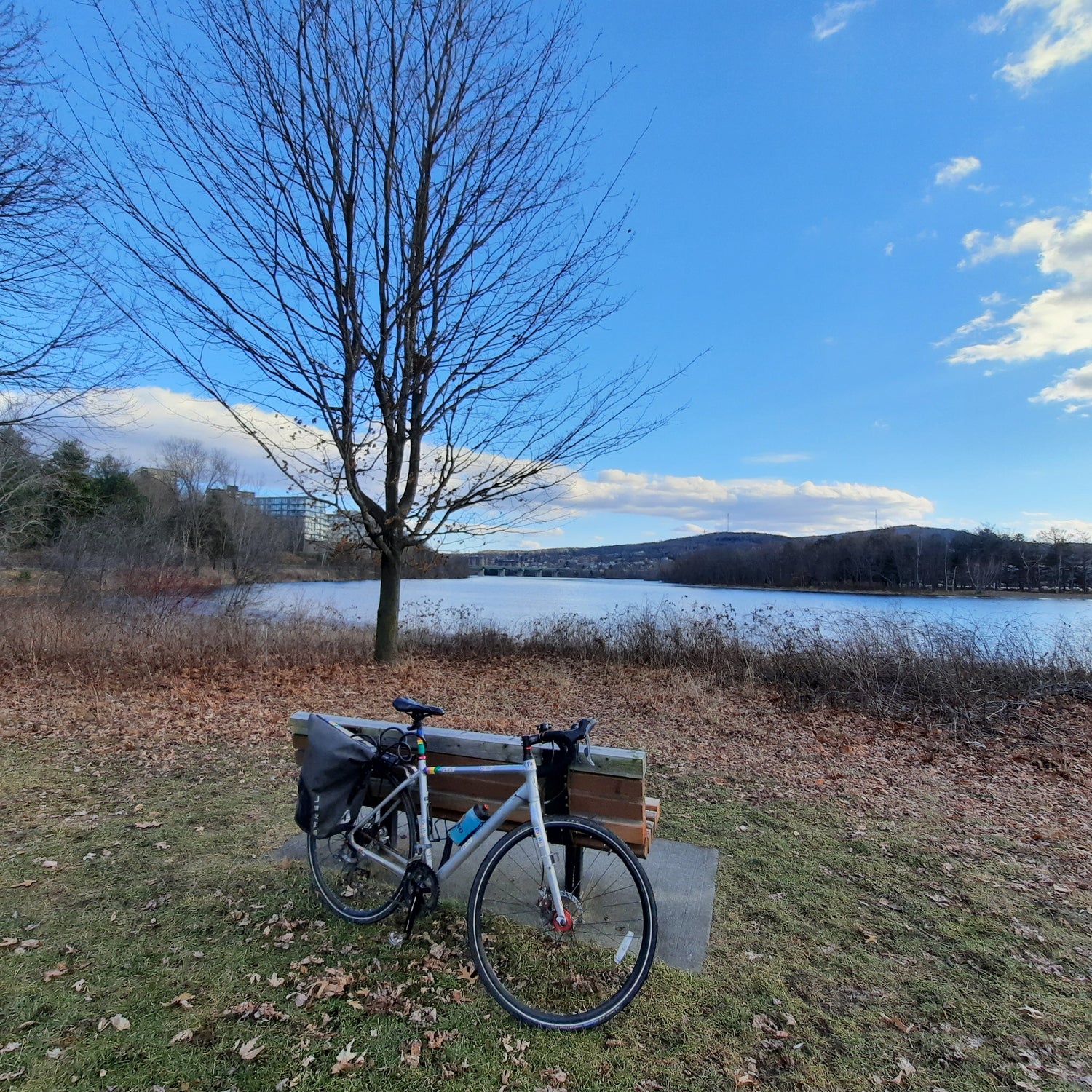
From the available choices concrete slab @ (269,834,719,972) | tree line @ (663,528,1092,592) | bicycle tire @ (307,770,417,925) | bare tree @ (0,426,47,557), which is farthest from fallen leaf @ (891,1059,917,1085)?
tree line @ (663,528,1092,592)

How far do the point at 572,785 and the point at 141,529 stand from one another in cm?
2350

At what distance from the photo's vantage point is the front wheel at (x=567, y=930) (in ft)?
6.95

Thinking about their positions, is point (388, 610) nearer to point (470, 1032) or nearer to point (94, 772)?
point (94, 772)

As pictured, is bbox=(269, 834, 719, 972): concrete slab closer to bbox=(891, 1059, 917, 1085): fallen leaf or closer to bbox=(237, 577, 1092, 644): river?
bbox=(891, 1059, 917, 1085): fallen leaf

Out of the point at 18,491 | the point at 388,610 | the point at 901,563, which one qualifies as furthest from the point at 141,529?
the point at 901,563

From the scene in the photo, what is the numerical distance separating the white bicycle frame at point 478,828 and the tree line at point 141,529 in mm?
7314

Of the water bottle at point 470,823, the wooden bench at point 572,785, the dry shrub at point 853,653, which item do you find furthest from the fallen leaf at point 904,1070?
the dry shrub at point 853,653

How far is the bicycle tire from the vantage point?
267 centimetres

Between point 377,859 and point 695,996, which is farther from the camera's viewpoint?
point 377,859

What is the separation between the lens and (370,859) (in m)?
2.75

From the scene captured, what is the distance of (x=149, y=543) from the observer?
68.6 ft

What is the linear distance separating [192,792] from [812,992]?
159 inches

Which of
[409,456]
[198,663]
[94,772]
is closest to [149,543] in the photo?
[198,663]

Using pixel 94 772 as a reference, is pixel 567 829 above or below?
above
